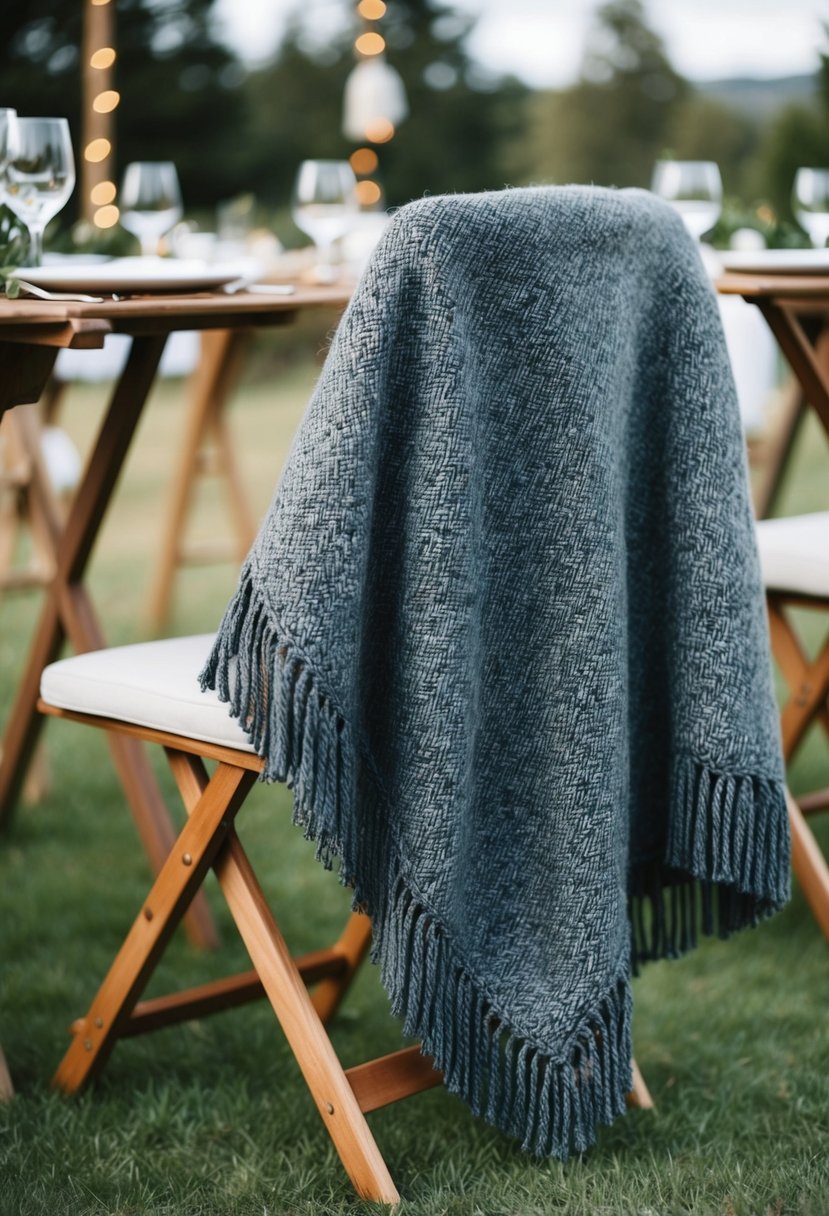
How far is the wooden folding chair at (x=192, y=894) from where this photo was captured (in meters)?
1.43

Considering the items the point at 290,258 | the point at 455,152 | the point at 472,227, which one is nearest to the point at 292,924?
the point at 472,227

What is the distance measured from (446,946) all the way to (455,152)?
14.1m

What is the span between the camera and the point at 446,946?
139 cm

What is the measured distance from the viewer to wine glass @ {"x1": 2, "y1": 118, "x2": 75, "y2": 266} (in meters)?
1.84

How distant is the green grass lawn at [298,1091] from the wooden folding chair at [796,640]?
166 millimetres

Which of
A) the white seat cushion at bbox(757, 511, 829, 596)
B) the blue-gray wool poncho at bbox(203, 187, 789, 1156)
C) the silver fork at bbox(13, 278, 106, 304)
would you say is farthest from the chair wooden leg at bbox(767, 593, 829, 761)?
the silver fork at bbox(13, 278, 106, 304)

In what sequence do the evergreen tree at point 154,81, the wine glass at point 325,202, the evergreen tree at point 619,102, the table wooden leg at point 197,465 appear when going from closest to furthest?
1. the wine glass at point 325,202
2. the table wooden leg at point 197,465
3. the evergreen tree at point 154,81
4. the evergreen tree at point 619,102

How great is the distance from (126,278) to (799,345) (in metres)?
0.85

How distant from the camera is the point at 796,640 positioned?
213cm

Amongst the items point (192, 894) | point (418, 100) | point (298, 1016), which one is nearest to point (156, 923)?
point (192, 894)

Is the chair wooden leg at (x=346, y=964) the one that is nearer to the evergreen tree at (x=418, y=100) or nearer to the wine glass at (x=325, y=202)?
the wine glass at (x=325, y=202)

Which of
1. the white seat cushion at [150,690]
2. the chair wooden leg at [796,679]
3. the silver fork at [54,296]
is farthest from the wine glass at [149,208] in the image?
the chair wooden leg at [796,679]

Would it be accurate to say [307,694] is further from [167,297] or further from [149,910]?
[167,297]

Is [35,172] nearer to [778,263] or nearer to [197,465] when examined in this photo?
[778,263]
